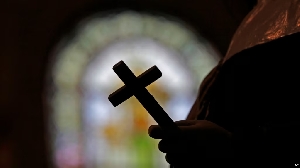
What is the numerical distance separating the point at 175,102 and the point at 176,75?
9 centimetres

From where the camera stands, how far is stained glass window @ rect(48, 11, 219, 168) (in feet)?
6.26

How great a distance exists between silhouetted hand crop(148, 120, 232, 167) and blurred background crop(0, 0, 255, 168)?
1359 millimetres

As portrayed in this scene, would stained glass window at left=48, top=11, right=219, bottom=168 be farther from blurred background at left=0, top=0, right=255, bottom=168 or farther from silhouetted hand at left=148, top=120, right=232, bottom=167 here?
silhouetted hand at left=148, top=120, right=232, bottom=167

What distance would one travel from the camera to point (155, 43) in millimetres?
1998

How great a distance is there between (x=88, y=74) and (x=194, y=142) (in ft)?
4.69

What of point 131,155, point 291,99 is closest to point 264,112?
point 291,99

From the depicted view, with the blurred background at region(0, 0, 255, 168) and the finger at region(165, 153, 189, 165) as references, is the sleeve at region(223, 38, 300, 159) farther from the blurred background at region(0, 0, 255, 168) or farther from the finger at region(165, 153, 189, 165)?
the blurred background at region(0, 0, 255, 168)

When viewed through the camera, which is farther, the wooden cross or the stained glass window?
the stained glass window

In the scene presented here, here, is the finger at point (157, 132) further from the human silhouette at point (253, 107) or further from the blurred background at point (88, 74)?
the blurred background at point (88, 74)

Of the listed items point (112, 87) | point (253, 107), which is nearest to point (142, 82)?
point (253, 107)

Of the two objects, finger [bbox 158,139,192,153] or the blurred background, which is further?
the blurred background

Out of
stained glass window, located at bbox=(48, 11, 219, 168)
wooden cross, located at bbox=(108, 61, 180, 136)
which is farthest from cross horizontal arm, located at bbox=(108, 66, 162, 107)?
stained glass window, located at bbox=(48, 11, 219, 168)

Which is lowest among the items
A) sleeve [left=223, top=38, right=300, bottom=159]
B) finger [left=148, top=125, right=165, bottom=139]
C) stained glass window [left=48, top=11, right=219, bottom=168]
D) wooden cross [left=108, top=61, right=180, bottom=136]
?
sleeve [left=223, top=38, right=300, bottom=159]

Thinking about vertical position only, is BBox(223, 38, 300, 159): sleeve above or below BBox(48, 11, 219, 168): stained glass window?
A: below
